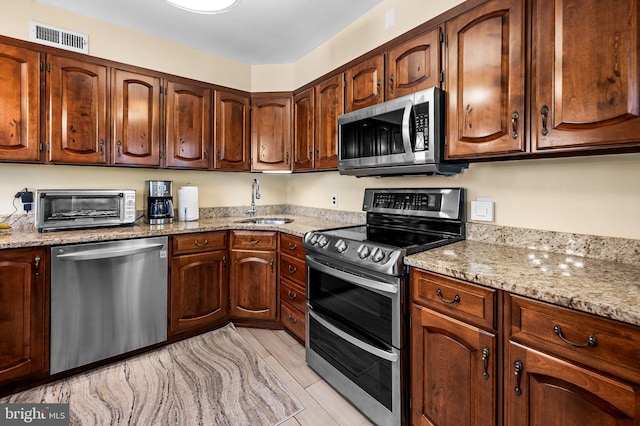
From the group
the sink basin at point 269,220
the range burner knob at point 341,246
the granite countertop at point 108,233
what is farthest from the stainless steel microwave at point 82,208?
the range burner knob at point 341,246

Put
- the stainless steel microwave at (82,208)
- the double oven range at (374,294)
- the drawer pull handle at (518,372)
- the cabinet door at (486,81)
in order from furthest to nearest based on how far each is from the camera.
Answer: the stainless steel microwave at (82,208)
the double oven range at (374,294)
the cabinet door at (486,81)
the drawer pull handle at (518,372)

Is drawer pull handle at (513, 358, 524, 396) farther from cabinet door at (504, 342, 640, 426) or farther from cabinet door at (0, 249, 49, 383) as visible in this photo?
cabinet door at (0, 249, 49, 383)

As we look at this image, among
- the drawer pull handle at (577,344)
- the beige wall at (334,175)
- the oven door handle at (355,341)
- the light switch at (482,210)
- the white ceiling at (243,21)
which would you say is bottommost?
the oven door handle at (355,341)

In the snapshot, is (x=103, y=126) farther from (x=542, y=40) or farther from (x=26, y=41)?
(x=542, y=40)

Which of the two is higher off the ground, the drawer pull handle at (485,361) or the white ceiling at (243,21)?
the white ceiling at (243,21)

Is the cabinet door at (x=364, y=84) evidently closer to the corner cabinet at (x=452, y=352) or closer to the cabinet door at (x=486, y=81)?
the cabinet door at (x=486, y=81)

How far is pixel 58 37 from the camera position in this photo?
2270mm

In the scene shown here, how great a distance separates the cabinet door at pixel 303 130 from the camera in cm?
271

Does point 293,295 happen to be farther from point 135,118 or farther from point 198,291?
point 135,118

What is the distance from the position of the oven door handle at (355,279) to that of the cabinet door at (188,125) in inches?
60.2

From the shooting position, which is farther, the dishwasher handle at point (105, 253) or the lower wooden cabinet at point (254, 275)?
the lower wooden cabinet at point (254, 275)

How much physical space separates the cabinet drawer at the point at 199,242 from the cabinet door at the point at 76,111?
33.4 inches

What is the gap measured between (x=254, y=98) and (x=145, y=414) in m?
2.67

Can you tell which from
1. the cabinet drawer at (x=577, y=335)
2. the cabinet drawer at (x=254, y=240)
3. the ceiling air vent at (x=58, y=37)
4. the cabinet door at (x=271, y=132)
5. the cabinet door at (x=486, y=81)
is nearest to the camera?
the cabinet drawer at (x=577, y=335)
